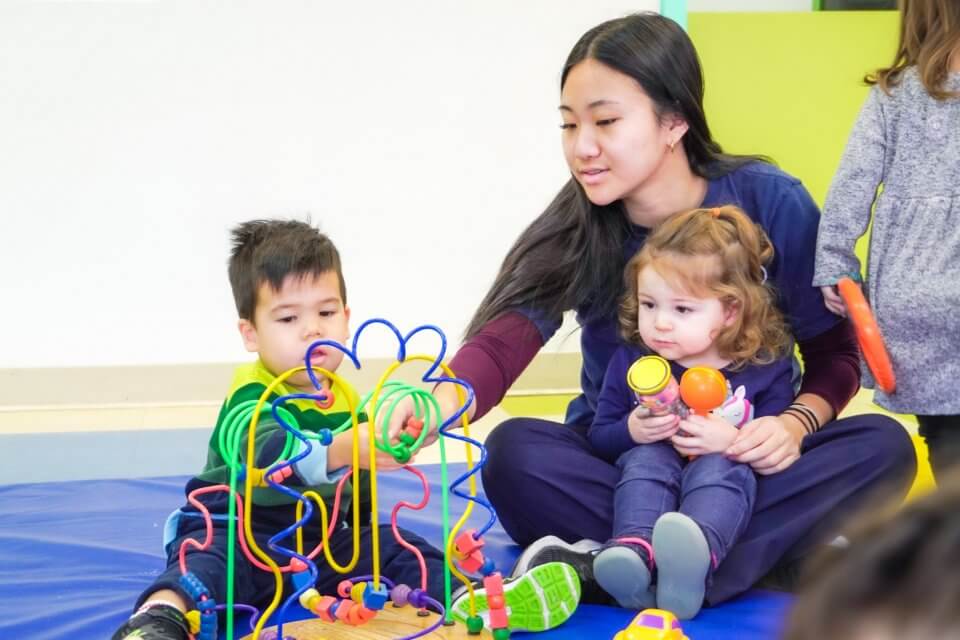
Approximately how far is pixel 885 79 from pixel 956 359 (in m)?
0.42

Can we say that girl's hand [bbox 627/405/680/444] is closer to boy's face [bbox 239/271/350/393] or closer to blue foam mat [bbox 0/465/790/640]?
blue foam mat [bbox 0/465/790/640]

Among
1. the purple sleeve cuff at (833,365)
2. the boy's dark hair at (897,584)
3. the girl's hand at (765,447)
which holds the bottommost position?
the girl's hand at (765,447)

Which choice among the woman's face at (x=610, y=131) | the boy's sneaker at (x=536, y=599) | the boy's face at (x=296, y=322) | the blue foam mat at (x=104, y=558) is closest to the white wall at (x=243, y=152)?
the blue foam mat at (x=104, y=558)

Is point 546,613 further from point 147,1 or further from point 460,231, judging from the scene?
point 147,1

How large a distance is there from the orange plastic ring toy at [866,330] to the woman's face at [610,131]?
34cm

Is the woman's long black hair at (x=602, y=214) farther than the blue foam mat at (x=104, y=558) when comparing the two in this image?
Yes

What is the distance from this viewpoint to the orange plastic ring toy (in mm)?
1626

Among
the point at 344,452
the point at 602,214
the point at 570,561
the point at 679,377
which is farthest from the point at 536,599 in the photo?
the point at 602,214

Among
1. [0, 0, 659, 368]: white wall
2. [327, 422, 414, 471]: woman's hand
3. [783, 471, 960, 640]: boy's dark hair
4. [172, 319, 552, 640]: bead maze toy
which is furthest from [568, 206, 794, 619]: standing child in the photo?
[0, 0, 659, 368]: white wall

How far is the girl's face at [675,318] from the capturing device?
1.69 meters

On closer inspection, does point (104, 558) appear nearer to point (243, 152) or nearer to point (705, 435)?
point (705, 435)

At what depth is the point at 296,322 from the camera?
1613 millimetres

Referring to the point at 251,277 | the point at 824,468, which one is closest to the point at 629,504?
the point at 824,468

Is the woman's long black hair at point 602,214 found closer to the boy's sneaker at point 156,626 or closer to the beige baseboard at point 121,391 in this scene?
the boy's sneaker at point 156,626
